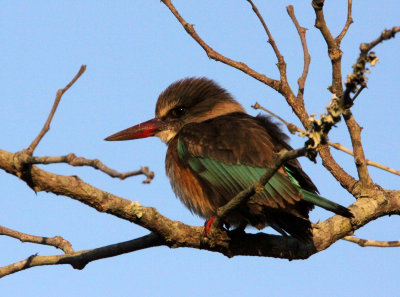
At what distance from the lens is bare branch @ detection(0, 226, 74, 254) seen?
3.78m

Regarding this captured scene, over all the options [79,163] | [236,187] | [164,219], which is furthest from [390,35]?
[236,187]

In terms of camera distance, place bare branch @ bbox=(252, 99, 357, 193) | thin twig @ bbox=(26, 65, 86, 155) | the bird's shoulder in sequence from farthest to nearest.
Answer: bare branch @ bbox=(252, 99, 357, 193) → the bird's shoulder → thin twig @ bbox=(26, 65, 86, 155)

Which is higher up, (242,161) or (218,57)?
(218,57)

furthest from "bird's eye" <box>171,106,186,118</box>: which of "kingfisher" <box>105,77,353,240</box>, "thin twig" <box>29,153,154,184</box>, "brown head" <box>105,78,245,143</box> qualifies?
"thin twig" <box>29,153,154,184</box>

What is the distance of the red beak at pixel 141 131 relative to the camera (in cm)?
563

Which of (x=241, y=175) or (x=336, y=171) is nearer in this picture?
(x=241, y=175)

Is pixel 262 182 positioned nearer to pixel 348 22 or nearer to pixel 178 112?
pixel 348 22

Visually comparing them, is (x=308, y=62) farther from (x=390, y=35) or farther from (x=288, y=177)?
(x=390, y=35)

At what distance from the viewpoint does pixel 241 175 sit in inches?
167

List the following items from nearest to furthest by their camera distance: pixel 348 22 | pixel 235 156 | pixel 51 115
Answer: pixel 51 115 < pixel 235 156 < pixel 348 22

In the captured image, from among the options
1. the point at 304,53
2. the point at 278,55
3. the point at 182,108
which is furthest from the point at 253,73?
the point at 182,108

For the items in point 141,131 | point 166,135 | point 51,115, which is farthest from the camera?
point 141,131

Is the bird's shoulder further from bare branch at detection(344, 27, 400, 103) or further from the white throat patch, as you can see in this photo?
bare branch at detection(344, 27, 400, 103)

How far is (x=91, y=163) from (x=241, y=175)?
195 cm
